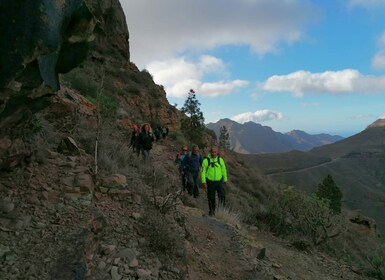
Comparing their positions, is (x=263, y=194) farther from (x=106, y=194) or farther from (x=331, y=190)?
(x=106, y=194)

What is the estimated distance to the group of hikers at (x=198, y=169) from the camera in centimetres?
1040

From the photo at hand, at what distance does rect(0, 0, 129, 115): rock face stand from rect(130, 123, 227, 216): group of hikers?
5.65 m

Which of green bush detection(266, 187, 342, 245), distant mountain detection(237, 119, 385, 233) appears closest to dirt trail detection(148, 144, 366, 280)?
green bush detection(266, 187, 342, 245)

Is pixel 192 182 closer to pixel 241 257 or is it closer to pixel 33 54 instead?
pixel 241 257

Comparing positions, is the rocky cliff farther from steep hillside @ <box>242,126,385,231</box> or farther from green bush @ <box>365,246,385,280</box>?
steep hillside @ <box>242,126,385,231</box>

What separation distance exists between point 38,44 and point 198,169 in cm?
903

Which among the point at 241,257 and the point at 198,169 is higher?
the point at 198,169

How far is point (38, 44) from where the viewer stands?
3969 mm

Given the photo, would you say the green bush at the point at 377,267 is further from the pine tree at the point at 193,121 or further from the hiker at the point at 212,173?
the pine tree at the point at 193,121

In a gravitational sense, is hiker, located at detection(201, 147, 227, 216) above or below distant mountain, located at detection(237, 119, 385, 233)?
above

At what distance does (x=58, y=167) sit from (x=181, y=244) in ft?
8.23

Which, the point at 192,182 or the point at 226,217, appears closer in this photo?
the point at 226,217

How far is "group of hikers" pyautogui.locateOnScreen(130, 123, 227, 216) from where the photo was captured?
1040 cm

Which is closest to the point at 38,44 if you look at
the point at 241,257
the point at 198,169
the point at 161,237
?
the point at 161,237
